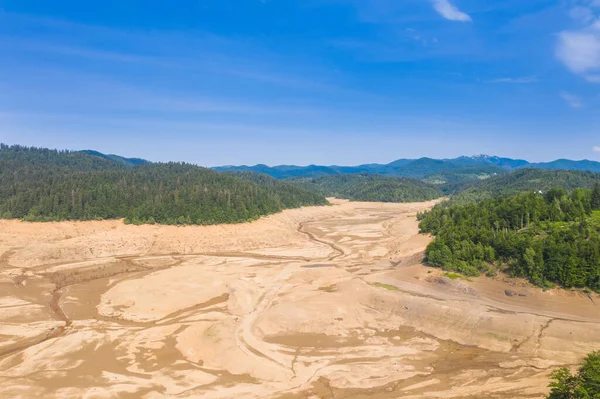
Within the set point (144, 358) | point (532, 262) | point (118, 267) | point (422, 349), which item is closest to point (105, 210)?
point (118, 267)

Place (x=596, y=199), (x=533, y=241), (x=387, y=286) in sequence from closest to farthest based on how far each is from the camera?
1. (x=533, y=241)
2. (x=387, y=286)
3. (x=596, y=199)

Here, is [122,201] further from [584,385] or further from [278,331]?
[584,385]

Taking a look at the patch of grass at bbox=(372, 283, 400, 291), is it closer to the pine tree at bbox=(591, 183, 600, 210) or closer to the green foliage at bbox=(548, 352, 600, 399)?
the green foliage at bbox=(548, 352, 600, 399)

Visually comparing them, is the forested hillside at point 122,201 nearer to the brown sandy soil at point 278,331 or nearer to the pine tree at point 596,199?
the brown sandy soil at point 278,331

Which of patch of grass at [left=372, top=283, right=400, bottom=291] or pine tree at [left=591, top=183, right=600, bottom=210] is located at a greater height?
pine tree at [left=591, top=183, right=600, bottom=210]

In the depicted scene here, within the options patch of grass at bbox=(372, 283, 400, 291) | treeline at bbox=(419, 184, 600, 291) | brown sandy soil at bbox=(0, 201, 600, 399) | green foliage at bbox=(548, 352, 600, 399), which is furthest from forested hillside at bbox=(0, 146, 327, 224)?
green foliage at bbox=(548, 352, 600, 399)

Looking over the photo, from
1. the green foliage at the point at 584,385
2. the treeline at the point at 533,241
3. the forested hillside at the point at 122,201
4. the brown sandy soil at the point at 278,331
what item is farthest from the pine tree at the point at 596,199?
the forested hillside at the point at 122,201

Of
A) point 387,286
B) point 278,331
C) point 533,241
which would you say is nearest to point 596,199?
point 533,241
